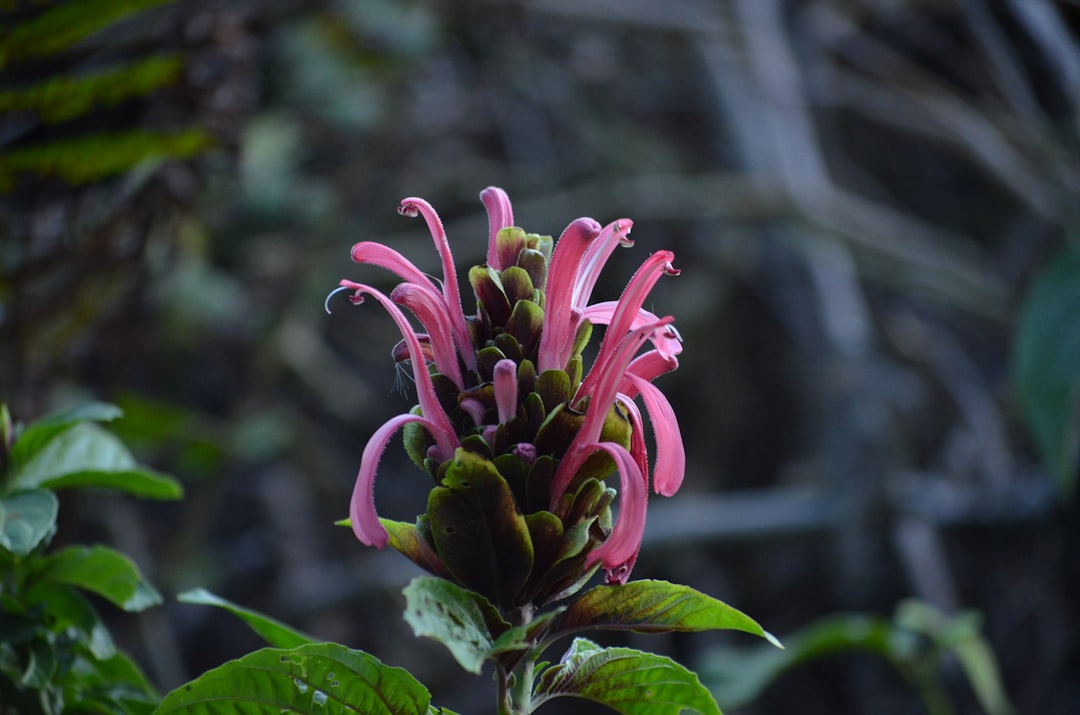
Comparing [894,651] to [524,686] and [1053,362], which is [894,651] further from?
[524,686]

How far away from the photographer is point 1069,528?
130 inches

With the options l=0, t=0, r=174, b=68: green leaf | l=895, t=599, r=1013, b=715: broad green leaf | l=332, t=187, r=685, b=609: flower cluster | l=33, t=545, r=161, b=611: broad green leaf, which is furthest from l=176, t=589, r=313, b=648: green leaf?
l=895, t=599, r=1013, b=715: broad green leaf

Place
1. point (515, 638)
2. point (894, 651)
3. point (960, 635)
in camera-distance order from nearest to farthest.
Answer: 1. point (515, 638)
2. point (960, 635)
3. point (894, 651)

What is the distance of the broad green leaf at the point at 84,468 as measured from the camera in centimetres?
106

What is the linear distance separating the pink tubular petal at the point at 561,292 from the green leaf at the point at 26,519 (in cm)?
50

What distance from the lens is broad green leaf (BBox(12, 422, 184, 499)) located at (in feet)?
3.46

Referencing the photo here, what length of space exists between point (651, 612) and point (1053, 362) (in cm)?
180

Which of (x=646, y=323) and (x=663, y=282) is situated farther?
(x=663, y=282)

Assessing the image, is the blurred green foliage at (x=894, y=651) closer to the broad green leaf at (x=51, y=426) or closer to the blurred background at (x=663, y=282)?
the blurred background at (x=663, y=282)

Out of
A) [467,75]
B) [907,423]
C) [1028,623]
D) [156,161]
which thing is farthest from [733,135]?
[156,161]

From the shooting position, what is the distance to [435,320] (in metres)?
0.91

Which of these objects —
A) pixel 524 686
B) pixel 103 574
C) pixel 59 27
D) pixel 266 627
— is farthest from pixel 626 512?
pixel 59 27

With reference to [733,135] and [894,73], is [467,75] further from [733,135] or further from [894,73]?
[894,73]

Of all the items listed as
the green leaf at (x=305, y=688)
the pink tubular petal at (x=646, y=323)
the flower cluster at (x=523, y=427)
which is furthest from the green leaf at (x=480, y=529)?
the pink tubular petal at (x=646, y=323)
